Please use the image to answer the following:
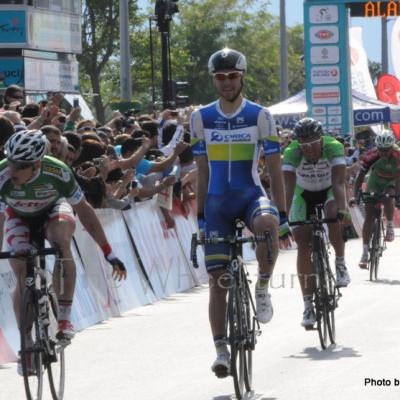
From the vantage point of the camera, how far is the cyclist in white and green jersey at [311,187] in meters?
13.2

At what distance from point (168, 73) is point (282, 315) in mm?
12971

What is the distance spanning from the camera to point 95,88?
7562cm

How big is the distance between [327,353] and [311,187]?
2.34 metres

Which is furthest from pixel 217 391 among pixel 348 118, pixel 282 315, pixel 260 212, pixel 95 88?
pixel 95 88

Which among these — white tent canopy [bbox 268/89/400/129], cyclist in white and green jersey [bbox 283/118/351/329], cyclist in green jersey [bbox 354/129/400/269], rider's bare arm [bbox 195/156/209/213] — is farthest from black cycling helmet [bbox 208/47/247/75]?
white tent canopy [bbox 268/89/400/129]

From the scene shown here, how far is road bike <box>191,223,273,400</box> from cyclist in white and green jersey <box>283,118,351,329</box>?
262 centimetres

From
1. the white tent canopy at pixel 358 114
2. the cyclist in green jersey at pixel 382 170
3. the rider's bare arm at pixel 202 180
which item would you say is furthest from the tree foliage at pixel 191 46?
the rider's bare arm at pixel 202 180

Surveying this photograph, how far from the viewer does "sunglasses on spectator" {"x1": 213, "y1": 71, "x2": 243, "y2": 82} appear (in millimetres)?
10414

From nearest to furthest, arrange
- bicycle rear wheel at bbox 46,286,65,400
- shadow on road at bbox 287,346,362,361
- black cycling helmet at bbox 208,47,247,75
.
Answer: bicycle rear wheel at bbox 46,286,65,400, black cycling helmet at bbox 208,47,247,75, shadow on road at bbox 287,346,362,361

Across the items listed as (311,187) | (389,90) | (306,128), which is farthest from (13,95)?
(389,90)

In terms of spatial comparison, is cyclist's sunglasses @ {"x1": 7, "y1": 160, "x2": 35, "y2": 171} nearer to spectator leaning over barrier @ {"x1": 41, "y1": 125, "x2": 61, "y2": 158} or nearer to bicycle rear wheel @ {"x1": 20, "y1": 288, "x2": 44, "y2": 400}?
bicycle rear wheel @ {"x1": 20, "y1": 288, "x2": 44, "y2": 400}

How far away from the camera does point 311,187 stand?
45.6 ft

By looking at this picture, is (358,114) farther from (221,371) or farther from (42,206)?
(221,371)

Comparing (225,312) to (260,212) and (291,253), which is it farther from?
(291,253)
